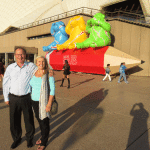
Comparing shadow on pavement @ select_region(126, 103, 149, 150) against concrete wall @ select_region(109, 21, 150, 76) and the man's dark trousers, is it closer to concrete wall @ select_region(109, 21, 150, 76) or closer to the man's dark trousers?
the man's dark trousers

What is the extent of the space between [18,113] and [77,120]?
5.54ft

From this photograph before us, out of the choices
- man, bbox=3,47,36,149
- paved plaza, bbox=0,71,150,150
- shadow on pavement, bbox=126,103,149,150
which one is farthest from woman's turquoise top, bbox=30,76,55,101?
shadow on pavement, bbox=126,103,149,150

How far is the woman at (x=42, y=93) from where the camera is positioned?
248 centimetres

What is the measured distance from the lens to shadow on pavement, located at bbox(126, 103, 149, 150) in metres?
2.66

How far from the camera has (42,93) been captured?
97.3 inches

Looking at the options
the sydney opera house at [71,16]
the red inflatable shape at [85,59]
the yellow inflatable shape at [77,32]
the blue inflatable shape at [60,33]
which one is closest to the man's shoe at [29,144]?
the red inflatable shape at [85,59]

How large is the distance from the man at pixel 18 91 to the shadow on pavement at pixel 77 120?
664 mm

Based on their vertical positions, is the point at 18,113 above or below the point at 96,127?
above

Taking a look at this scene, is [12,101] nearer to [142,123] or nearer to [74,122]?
[74,122]

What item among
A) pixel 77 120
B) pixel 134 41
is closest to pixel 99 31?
pixel 134 41

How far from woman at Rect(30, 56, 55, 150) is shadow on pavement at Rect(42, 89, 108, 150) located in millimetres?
553

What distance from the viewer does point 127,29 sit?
1469 centimetres

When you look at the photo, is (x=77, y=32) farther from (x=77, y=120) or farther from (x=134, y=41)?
(x=77, y=120)

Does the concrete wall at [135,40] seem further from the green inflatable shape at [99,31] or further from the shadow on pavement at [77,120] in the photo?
the shadow on pavement at [77,120]
